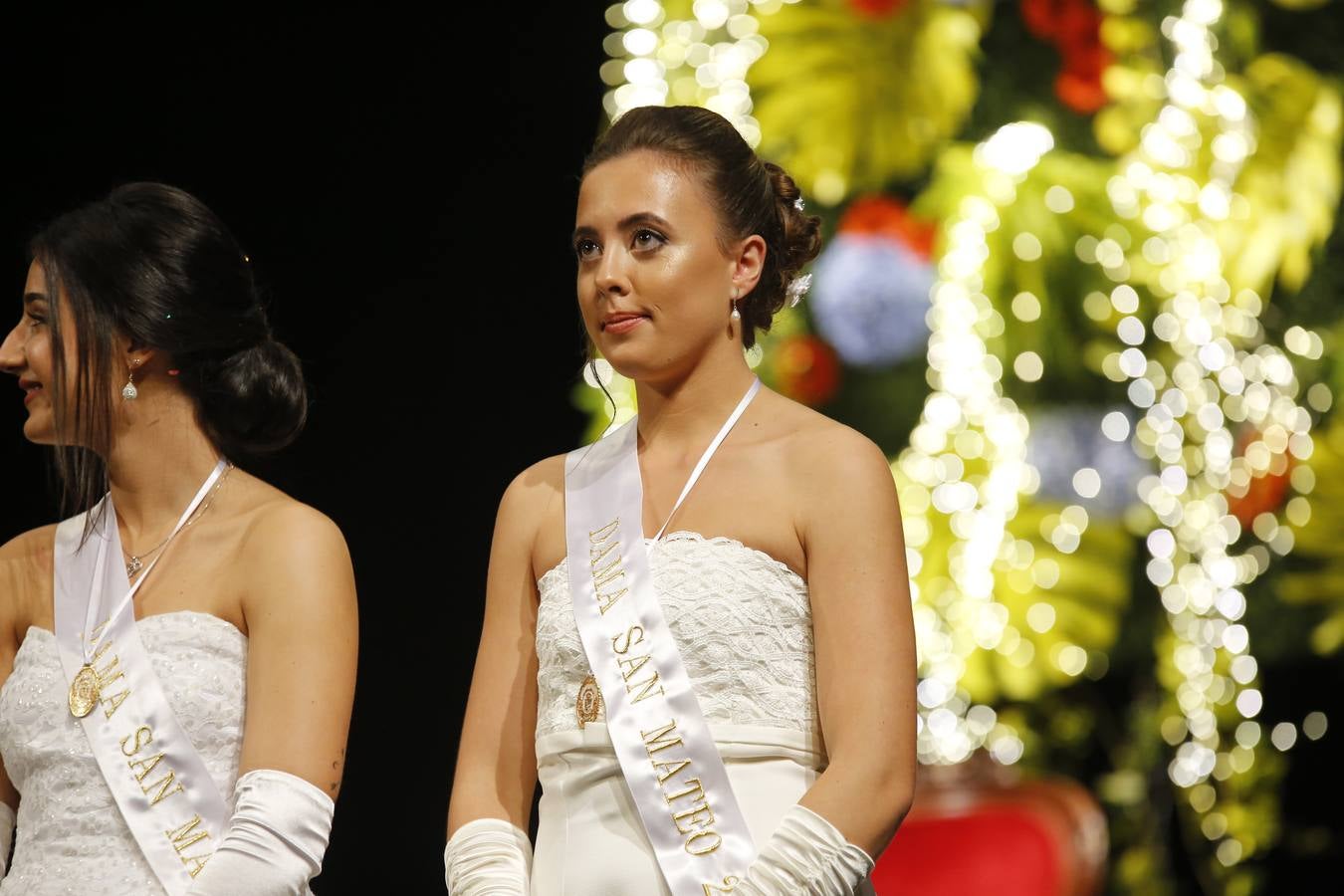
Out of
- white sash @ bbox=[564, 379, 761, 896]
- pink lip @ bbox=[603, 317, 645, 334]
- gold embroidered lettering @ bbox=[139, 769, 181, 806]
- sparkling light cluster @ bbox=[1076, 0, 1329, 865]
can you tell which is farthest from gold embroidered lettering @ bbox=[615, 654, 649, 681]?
sparkling light cluster @ bbox=[1076, 0, 1329, 865]

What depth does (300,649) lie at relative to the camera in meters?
1.94

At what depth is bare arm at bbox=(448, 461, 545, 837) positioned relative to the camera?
185cm

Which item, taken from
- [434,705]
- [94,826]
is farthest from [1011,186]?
[94,826]

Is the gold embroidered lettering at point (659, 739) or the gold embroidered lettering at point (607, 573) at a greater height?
the gold embroidered lettering at point (607, 573)

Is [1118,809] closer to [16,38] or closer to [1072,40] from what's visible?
[1072,40]

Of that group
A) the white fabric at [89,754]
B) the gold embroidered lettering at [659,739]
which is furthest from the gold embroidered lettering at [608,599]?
the white fabric at [89,754]

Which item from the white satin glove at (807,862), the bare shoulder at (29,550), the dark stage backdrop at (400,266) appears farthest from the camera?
the dark stage backdrop at (400,266)

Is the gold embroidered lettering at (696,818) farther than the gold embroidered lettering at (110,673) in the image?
No

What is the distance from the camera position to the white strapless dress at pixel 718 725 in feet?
5.59

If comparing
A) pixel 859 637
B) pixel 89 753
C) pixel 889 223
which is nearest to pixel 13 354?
pixel 89 753

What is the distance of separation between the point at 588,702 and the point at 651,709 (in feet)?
0.27

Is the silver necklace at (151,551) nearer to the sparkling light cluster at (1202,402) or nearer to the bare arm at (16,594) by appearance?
the bare arm at (16,594)

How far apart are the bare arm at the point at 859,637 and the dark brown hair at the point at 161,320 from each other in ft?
2.47

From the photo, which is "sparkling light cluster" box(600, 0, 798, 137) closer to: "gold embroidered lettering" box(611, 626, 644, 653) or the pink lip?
the pink lip
